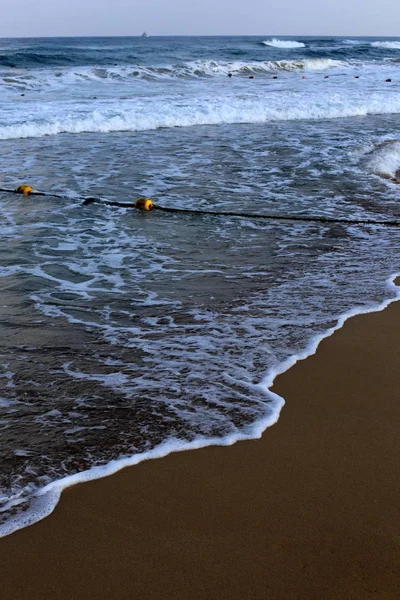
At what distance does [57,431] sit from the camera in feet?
9.54

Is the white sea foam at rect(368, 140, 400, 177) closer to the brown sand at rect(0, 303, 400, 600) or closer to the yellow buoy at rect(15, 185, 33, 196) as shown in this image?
the yellow buoy at rect(15, 185, 33, 196)

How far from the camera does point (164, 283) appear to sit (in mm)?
4895

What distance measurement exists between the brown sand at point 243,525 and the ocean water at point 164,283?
0.14 metres

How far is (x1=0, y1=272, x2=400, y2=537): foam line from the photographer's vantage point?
2.39m

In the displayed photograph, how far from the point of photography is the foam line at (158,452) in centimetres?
239

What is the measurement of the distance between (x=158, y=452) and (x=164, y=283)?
2.26m

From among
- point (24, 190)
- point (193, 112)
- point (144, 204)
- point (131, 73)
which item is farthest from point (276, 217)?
point (131, 73)

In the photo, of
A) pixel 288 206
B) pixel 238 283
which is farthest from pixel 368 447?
pixel 288 206

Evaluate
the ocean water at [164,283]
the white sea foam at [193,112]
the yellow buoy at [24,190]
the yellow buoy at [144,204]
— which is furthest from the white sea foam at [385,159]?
the white sea foam at [193,112]

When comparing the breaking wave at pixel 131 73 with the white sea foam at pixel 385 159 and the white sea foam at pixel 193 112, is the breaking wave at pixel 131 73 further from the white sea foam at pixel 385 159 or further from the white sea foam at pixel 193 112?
the white sea foam at pixel 385 159

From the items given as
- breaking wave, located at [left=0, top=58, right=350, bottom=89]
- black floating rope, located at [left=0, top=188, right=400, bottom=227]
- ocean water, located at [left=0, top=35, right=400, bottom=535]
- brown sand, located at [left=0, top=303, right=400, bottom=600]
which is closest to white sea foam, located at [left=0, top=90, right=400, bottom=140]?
ocean water, located at [left=0, top=35, right=400, bottom=535]

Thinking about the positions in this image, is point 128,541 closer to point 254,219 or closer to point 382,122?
point 254,219

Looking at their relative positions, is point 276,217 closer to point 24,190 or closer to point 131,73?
point 24,190

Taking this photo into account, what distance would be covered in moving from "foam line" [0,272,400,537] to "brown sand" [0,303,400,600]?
1.6 inches
